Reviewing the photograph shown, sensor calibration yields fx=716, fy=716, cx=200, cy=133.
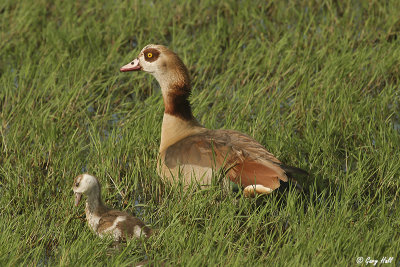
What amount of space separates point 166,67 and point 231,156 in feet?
3.81

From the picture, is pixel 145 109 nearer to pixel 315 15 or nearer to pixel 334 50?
pixel 334 50

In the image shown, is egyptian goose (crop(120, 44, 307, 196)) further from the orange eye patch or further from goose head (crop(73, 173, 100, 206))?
goose head (crop(73, 173, 100, 206))

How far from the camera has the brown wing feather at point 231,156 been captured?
499 cm

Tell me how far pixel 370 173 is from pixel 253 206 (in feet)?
3.86

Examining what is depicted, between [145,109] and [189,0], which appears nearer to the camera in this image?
[145,109]

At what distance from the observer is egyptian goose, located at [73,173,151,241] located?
459cm

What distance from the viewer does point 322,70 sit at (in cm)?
726

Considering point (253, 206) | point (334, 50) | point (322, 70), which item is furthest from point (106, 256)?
point (334, 50)

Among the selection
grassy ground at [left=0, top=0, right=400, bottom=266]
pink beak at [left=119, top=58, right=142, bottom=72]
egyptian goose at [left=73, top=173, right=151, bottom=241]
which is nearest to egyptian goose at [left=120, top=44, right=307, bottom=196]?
pink beak at [left=119, top=58, right=142, bottom=72]

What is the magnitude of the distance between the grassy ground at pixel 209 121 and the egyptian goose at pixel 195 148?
0.16 metres

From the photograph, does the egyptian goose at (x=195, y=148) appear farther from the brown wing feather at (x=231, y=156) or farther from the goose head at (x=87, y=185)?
the goose head at (x=87, y=185)

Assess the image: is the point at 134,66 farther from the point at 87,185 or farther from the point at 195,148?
the point at 87,185

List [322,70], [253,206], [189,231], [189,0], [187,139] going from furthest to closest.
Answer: [189,0] < [322,70] < [187,139] < [253,206] < [189,231]

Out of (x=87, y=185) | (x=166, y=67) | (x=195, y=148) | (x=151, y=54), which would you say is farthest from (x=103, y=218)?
(x=151, y=54)
